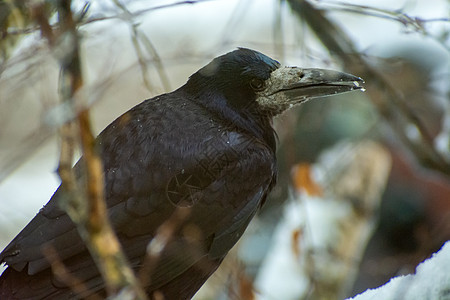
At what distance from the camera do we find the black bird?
3189mm

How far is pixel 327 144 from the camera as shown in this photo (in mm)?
5973

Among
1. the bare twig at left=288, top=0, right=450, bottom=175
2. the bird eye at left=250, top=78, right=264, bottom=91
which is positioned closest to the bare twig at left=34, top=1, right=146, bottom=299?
the bird eye at left=250, top=78, right=264, bottom=91

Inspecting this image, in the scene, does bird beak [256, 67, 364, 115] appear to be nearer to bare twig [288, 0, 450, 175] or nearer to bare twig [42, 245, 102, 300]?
bare twig [288, 0, 450, 175]

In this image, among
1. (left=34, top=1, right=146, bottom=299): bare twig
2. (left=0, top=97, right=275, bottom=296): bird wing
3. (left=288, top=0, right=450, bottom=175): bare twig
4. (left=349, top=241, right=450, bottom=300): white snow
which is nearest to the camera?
(left=34, top=1, right=146, bottom=299): bare twig

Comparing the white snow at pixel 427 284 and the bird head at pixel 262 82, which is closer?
the white snow at pixel 427 284

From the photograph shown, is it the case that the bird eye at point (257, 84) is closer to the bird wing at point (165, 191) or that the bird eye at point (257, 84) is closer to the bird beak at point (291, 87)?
the bird beak at point (291, 87)

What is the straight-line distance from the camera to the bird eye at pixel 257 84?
3818mm

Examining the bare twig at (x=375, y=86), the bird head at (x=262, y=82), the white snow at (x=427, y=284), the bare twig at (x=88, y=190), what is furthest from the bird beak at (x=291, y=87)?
the bare twig at (x=88, y=190)

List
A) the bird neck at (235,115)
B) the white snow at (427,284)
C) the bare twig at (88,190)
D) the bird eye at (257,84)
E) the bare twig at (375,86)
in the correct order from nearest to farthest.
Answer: the bare twig at (88,190), the white snow at (427,284), the bird neck at (235,115), the bird eye at (257,84), the bare twig at (375,86)

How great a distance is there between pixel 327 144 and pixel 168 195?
2.90 meters

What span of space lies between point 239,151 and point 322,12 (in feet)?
4.71

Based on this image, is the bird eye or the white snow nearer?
the white snow

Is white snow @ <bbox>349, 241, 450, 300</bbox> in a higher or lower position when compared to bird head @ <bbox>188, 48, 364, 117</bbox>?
lower

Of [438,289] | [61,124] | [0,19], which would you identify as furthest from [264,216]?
[61,124]
